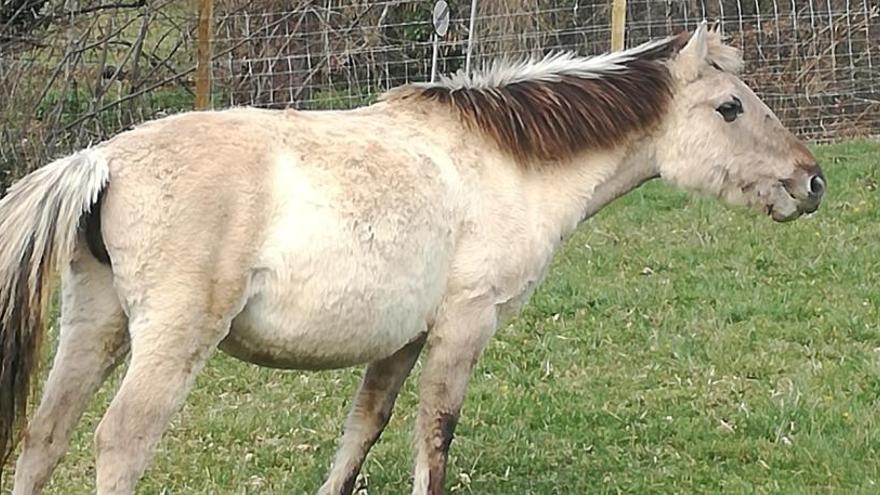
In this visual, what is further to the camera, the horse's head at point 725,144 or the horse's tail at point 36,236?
the horse's head at point 725,144

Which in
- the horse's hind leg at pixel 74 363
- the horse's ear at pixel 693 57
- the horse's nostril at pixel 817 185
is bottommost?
the horse's hind leg at pixel 74 363

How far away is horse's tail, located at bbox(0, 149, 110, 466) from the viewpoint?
A: 3.59 metres

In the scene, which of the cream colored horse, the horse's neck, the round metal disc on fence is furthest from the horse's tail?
the round metal disc on fence

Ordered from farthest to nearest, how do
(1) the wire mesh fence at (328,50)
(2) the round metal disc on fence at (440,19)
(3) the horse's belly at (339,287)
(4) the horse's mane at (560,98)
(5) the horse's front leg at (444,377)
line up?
(2) the round metal disc on fence at (440,19), (1) the wire mesh fence at (328,50), (4) the horse's mane at (560,98), (5) the horse's front leg at (444,377), (3) the horse's belly at (339,287)

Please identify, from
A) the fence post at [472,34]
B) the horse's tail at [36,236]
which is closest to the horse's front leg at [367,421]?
the horse's tail at [36,236]

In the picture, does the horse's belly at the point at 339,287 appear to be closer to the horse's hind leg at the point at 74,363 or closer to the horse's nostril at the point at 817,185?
the horse's hind leg at the point at 74,363

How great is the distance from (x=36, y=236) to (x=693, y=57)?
2.36 metres

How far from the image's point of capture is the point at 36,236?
11.8ft

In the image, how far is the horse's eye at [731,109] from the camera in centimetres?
478

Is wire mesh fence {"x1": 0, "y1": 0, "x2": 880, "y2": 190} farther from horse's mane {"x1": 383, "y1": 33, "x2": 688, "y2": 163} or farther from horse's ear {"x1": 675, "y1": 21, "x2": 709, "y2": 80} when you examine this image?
horse's ear {"x1": 675, "y1": 21, "x2": 709, "y2": 80}

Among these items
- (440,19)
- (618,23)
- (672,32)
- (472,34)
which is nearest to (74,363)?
(618,23)

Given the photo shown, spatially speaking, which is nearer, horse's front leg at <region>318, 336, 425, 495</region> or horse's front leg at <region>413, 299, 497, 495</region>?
horse's front leg at <region>413, 299, 497, 495</region>

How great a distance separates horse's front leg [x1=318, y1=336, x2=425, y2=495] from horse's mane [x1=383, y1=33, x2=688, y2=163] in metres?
0.83

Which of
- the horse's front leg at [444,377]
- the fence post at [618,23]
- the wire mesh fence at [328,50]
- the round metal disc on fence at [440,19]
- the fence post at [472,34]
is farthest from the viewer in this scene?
the round metal disc on fence at [440,19]
